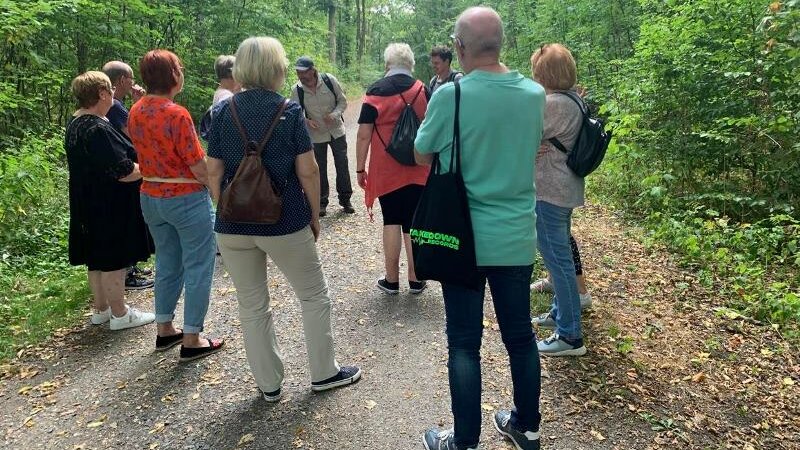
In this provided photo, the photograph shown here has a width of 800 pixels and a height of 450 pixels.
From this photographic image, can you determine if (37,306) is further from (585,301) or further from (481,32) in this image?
(585,301)

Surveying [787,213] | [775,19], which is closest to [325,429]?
[787,213]

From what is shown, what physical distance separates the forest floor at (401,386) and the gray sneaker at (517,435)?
79mm

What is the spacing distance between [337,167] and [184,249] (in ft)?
12.8

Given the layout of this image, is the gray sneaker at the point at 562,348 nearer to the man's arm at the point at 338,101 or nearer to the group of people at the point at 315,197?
the group of people at the point at 315,197

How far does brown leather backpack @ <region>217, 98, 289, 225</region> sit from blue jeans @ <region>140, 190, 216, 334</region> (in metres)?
0.91

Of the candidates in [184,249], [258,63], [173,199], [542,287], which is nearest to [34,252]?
[184,249]

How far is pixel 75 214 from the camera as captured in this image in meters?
4.43

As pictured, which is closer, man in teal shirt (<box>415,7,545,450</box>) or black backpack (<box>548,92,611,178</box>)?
man in teal shirt (<box>415,7,545,450</box>)

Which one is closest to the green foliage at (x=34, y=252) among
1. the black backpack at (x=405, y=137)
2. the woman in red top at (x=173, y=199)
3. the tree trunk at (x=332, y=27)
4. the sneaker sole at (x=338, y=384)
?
the woman in red top at (x=173, y=199)

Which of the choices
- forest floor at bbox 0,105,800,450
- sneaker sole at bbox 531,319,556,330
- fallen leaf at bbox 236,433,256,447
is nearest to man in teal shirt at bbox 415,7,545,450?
forest floor at bbox 0,105,800,450

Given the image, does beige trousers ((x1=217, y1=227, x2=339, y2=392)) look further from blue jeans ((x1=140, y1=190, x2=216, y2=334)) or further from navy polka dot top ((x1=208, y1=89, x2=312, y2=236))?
blue jeans ((x1=140, y1=190, x2=216, y2=334))

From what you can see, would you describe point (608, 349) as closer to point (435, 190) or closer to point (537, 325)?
point (537, 325)

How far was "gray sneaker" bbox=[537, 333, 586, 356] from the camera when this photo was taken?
13.1 feet

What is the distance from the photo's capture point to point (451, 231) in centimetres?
252
